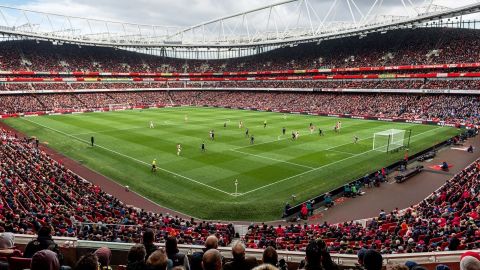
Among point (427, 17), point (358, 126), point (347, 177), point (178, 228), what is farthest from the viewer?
point (427, 17)

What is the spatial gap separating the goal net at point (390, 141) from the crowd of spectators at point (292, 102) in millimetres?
19155

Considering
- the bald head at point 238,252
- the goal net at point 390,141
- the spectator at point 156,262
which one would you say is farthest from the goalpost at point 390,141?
the spectator at point 156,262

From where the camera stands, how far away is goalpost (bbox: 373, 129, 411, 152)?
3847cm

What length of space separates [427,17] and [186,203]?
59.3 metres

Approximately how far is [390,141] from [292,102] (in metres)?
43.0

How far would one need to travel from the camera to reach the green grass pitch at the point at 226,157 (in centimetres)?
2519

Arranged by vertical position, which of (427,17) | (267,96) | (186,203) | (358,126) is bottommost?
(186,203)

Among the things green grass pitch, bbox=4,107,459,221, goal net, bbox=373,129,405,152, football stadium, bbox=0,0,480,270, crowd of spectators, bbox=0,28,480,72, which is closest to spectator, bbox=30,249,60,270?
football stadium, bbox=0,0,480,270

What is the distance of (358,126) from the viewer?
54812 millimetres

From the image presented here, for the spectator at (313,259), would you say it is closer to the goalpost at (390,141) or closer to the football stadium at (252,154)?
the football stadium at (252,154)

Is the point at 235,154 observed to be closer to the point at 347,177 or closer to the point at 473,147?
the point at 347,177

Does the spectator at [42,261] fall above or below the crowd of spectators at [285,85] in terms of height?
below

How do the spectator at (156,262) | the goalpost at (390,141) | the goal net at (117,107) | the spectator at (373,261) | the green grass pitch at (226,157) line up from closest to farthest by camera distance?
the spectator at (156,262)
the spectator at (373,261)
the green grass pitch at (226,157)
the goalpost at (390,141)
the goal net at (117,107)

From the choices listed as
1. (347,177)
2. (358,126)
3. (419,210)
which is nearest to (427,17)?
(358,126)
